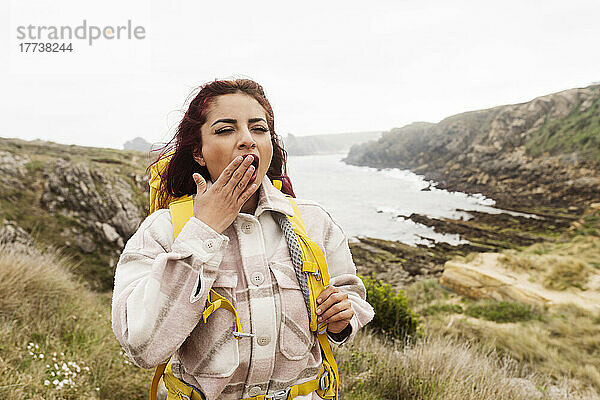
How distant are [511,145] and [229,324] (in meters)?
61.5

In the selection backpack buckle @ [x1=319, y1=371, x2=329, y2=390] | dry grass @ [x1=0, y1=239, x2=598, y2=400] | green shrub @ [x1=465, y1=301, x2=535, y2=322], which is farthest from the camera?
green shrub @ [x1=465, y1=301, x2=535, y2=322]

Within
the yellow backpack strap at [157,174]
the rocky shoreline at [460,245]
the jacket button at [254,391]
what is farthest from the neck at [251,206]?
the rocky shoreline at [460,245]

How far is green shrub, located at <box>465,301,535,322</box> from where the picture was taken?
34.3ft

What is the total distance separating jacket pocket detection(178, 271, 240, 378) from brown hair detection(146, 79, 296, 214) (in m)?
0.53

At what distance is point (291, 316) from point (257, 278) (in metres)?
0.19

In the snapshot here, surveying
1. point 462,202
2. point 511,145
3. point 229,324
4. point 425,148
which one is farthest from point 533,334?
point 425,148

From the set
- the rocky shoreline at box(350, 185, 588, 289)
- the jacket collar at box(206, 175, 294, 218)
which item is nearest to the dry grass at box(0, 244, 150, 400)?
the jacket collar at box(206, 175, 294, 218)

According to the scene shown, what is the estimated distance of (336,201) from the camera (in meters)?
39.9

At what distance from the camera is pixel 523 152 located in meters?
49.2

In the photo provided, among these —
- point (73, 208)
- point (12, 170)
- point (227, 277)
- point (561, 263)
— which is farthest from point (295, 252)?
point (561, 263)

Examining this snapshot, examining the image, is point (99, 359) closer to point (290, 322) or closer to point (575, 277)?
point (290, 322)

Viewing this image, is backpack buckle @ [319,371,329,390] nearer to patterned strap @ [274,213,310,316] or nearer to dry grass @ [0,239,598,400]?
patterned strap @ [274,213,310,316]

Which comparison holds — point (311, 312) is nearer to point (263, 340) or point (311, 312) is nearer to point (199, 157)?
point (263, 340)

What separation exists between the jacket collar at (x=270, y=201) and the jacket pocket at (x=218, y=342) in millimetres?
289
